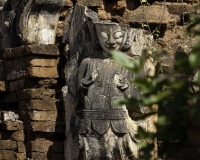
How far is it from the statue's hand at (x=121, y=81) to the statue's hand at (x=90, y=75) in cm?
19

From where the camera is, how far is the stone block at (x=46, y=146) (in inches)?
352

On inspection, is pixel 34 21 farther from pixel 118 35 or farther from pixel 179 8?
pixel 179 8

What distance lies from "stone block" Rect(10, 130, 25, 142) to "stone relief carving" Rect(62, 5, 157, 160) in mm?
705

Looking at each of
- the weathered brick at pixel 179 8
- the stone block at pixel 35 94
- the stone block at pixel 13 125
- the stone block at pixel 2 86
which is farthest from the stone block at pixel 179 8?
the stone block at pixel 13 125

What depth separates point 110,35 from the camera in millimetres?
8086

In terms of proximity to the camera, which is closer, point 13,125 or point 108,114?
point 108,114

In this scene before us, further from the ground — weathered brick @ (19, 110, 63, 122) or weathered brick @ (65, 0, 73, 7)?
weathered brick @ (65, 0, 73, 7)

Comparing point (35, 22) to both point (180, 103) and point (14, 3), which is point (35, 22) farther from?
point (180, 103)

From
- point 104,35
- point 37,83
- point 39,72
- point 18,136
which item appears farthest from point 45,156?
point 104,35

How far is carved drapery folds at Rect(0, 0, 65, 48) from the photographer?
916 cm

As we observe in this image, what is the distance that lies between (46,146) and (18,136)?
1.21ft

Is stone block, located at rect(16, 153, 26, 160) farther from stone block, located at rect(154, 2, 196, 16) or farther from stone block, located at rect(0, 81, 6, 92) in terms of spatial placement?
stone block, located at rect(154, 2, 196, 16)

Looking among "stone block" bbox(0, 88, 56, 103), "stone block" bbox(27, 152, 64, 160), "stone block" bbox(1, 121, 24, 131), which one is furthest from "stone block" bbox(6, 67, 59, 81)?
"stone block" bbox(27, 152, 64, 160)

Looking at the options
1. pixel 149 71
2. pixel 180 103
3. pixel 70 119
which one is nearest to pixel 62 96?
pixel 70 119
